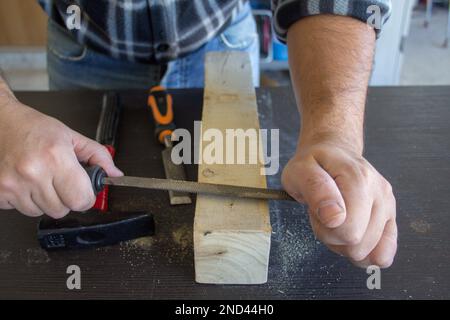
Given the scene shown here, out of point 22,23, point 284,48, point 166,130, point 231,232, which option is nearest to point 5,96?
point 166,130

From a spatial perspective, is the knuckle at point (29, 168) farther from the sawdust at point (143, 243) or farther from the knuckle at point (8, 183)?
the sawdust at point (143, 243)

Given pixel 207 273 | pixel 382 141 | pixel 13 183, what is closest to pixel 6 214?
pixel 13 183

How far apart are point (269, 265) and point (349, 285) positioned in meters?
0.10

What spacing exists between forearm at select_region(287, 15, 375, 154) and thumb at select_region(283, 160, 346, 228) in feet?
0.23

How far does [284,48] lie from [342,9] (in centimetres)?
134

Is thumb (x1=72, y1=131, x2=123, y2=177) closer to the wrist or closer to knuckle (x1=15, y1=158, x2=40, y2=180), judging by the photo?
knuckle (x1=15, y1=158, x2=40, y2=180)

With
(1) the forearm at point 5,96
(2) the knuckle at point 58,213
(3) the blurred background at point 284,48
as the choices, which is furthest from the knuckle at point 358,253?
(3) the blurred background at point 284,48

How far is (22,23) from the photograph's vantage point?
2.32 meters

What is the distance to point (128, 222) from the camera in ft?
2.03

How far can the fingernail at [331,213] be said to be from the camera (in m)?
0.50

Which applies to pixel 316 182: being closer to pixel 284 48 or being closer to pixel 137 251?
pixel 137 251

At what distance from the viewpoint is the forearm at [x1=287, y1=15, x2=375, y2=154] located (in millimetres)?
624

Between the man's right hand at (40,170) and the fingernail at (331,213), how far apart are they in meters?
0.29

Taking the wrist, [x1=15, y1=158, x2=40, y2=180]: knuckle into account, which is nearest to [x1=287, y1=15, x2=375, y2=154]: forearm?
the wrist
